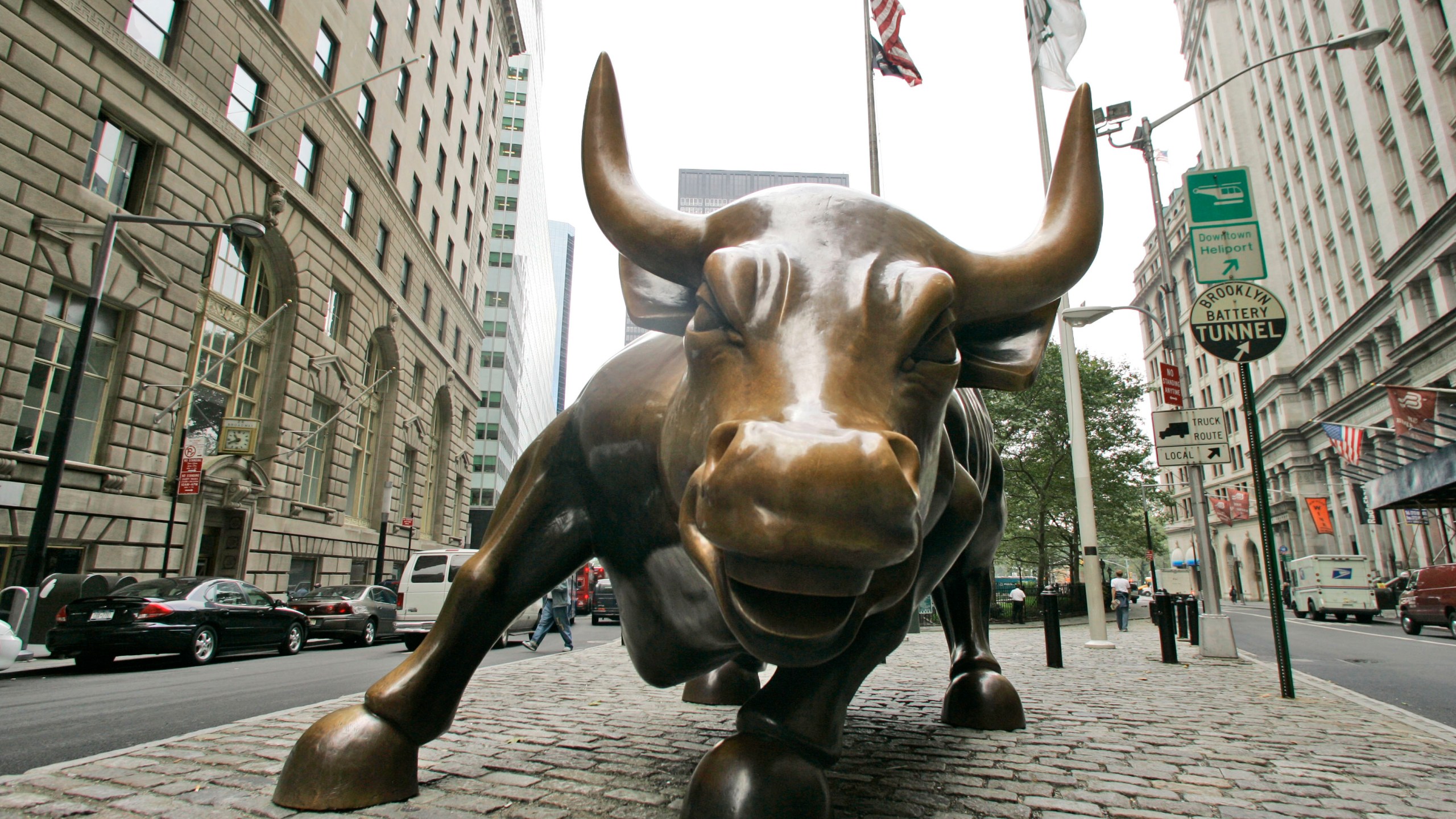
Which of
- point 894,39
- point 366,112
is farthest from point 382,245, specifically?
Answer: point 894,39

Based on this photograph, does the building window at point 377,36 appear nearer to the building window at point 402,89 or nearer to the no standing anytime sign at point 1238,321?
the building window at point 402,89

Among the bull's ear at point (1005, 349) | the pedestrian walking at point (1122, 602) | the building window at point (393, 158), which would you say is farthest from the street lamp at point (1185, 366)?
the building window at point (393, 158)

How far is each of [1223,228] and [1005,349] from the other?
686 centimetres

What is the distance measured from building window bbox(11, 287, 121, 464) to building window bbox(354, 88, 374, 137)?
13178 mm

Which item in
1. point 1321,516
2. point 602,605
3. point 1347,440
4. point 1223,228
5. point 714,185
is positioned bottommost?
point 602,605

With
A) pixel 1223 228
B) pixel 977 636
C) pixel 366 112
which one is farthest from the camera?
pixel 366 112

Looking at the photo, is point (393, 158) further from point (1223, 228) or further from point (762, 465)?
point (762, 465)

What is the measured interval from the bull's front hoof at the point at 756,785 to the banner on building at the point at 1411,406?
2389cm

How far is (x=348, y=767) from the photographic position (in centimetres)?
233

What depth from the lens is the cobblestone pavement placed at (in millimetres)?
2471

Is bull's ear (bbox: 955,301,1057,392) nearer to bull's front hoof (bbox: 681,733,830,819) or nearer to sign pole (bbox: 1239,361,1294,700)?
bull's front hoof (bbox: 681,733,830,819)

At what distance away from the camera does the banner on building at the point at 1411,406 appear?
1952 centimetres

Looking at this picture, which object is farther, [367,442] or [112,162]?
[367,442]

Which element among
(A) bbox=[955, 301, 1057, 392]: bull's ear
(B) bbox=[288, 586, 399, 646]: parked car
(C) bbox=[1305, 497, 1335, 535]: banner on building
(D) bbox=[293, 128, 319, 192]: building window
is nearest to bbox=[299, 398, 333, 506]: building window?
(D) bbox=[293, 128, 319, 192]: building window
